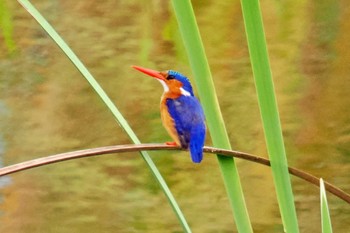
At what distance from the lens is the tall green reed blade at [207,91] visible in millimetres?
512

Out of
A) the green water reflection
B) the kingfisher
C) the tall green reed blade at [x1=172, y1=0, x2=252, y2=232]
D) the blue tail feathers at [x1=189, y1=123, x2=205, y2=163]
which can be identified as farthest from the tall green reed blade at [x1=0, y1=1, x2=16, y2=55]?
the tall green reed blade at [x1=172, y1=0, x2=252, y2=232]

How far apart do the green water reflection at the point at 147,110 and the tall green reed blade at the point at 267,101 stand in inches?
39.7

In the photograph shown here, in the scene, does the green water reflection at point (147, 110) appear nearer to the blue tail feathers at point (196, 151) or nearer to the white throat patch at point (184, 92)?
the white throat patch at point (184, 92)

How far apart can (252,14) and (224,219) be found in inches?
45.2

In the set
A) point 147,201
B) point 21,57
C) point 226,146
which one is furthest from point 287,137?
point 226,146

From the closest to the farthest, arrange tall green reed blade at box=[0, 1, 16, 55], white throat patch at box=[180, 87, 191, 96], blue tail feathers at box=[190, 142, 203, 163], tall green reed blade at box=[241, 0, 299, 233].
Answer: tall green reed blade at box=[241, 0, 299, 233]
blue tail feathers at box=[190, 142, 203, 163]
white throat patch at box=[180, 87, 191, 96]
tall green reed blade at box=[0, 1, 16, 55]

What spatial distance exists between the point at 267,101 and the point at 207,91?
4 cm

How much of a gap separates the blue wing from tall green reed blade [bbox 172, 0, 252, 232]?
0.32 metres

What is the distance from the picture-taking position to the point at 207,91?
0.53 meters

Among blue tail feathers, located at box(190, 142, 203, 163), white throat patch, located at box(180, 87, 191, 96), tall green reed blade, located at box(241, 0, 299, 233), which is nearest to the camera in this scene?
tall green reed blade, located at box(241, 0, 299, 233)

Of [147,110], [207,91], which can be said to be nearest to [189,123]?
[207,91]

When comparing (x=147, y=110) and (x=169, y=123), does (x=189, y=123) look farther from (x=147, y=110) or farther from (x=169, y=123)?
(x=147, y=110)

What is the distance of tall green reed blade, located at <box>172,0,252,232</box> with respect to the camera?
51 centimetres

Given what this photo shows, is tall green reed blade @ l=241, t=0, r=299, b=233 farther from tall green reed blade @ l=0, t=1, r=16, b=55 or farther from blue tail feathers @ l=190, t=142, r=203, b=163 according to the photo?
tall green reed blade @ l=0, t=1, r=16, b=55
